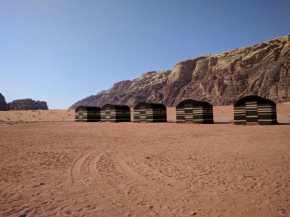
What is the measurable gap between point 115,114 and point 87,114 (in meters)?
6.87

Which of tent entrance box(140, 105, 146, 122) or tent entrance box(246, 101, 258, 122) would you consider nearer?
tent entrance box(246, 101, 258, 122)

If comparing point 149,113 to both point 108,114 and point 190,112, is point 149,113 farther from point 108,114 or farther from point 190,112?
point 108,114

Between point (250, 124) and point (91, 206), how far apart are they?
22.6 meters

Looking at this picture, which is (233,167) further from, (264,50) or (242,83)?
(264,50)

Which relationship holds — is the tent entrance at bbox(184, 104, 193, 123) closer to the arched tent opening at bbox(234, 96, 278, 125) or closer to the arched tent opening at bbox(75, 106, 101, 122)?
the arched tent opening at bbox(234, 96, 278, 125)

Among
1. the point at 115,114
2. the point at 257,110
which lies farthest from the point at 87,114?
the point at 257,110

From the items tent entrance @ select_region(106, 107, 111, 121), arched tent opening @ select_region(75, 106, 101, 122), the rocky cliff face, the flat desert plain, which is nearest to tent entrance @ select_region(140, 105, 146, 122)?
tent entrance @ select_region(106, 107, 111, 121)

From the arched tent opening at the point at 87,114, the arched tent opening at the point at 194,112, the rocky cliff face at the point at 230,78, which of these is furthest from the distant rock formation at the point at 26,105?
the arched tent opening at the point at 194,112

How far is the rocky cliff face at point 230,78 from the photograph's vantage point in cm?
7881

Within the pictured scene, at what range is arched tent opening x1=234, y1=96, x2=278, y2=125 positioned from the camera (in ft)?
71.5

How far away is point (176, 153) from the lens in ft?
32.8

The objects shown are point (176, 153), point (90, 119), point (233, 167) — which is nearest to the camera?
point (233, 167)

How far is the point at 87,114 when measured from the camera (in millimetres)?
39938

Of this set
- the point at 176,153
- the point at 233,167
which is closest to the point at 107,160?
the point at 176,153
